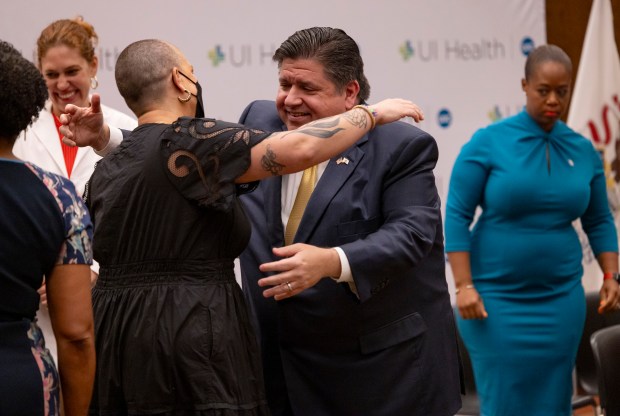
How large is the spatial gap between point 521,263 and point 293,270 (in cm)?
233

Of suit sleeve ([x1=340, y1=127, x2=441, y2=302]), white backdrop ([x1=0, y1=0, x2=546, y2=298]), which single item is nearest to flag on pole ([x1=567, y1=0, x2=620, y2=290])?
white backdrop ([x1=0, y1=0, x2=546, y2=298])

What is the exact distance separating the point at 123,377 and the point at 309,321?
0.64 metres

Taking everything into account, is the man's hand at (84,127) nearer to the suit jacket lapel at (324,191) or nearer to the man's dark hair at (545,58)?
the suit jacket lapel at (324,191)

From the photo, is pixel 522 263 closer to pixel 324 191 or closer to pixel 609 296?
pixel 609 296

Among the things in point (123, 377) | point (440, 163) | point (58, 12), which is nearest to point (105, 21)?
point (58, 12)

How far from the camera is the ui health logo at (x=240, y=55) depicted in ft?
17.5

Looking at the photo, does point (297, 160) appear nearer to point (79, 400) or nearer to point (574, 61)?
point (79, 400)

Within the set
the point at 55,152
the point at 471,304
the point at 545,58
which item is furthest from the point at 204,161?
the point at 545,58

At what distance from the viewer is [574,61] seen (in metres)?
6.68

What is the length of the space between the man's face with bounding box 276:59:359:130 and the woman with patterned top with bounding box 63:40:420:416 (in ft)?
1.48

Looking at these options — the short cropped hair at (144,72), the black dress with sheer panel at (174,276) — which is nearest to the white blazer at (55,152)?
the short cropped hair at (144,72)

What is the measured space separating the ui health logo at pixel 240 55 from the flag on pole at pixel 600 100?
1.99 m

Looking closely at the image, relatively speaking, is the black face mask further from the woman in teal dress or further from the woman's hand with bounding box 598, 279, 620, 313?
the woman's hand with bounding box 598, 279, 620, 313

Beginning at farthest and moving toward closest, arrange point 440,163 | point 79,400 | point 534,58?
point 440,163 < point 534,58 < point 79,400
